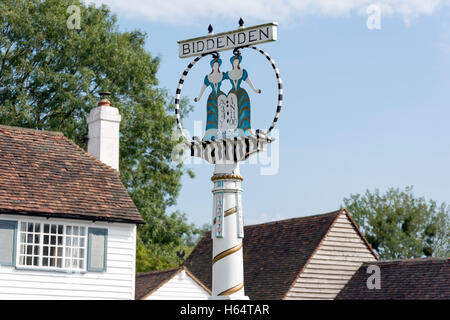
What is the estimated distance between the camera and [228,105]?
478 inches

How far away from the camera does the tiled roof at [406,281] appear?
2955 centimetres

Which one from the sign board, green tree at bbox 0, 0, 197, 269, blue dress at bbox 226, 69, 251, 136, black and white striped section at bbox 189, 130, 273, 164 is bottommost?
black and white striped section at bbox 189, 130, 273, 164

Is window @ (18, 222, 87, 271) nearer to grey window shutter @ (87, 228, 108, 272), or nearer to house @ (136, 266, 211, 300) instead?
grey window shutter @ (87, 228, 108, 272)

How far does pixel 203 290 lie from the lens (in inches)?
1168

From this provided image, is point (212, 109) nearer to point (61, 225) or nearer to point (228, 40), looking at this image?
point (228, 40)

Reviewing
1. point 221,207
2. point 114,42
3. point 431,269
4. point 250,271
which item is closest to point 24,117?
point 114,42

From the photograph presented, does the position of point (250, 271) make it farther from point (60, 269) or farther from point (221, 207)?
point (221, 207)

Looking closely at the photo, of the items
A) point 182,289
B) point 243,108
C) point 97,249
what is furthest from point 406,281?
point 243,108

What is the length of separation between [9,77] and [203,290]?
1614cm

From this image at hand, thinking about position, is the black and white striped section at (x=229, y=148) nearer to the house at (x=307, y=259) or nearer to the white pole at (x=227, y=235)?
the white pole at (x=227, y=235)

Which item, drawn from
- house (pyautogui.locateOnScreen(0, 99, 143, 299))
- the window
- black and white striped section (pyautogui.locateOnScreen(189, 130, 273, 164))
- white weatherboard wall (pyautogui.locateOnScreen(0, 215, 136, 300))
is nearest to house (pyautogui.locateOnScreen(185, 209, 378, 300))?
white weatherboard wall (pyautogui.locateOnScreen(0, 215, 136, 300))

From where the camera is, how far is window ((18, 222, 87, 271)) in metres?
23.5

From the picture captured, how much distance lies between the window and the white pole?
12995 millimetres

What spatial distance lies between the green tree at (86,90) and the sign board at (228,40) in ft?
85.1
